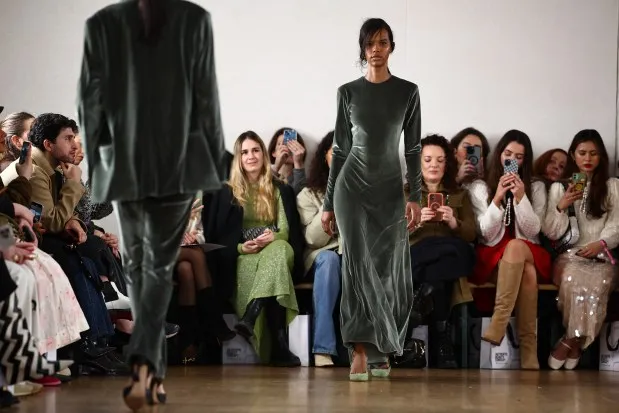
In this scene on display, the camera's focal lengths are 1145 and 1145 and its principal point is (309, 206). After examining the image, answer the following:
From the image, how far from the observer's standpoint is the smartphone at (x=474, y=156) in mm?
7258

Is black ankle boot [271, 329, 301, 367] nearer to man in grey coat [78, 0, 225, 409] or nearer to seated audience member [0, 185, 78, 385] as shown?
seated audience member [0, 185, 78, 385]

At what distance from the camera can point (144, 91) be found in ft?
12.3

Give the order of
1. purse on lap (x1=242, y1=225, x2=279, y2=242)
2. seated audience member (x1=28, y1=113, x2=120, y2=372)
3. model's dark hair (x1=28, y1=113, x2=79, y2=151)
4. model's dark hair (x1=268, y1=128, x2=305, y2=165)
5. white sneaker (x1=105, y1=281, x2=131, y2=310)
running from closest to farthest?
seated audience member (x1=28, y1=113, x2=120, y2=372)
model's dark hair (x1=28, y1=113, x2=79, y2=151)
white sneaker (x1=105, y1=281, x2=131, y2=310)
purse on lap (x1=242, y1=225, x2=279, y2=242)
model's dark hair (x1=268, y1=128, x2=305, y2=165)

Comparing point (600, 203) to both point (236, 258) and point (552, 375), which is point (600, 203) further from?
point (236, 258)

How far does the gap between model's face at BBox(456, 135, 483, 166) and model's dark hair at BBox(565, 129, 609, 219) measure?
0.59 meters

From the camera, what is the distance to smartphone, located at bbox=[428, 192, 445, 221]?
6.79 metres

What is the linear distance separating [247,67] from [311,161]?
0.84m

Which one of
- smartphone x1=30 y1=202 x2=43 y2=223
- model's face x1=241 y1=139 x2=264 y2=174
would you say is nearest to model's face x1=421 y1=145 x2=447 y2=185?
model's face x1=241 y1=139 x2=264 y2=174

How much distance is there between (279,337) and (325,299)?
Answer: 351 mm

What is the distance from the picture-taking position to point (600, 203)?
7051 mm

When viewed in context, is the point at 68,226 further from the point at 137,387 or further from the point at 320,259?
the point at 137,387

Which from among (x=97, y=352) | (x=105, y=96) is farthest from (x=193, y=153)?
(x=97, y=352)

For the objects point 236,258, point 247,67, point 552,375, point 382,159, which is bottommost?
point 552,375

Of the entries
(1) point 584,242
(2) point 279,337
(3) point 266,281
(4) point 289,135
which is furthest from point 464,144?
(2) point 279,337
